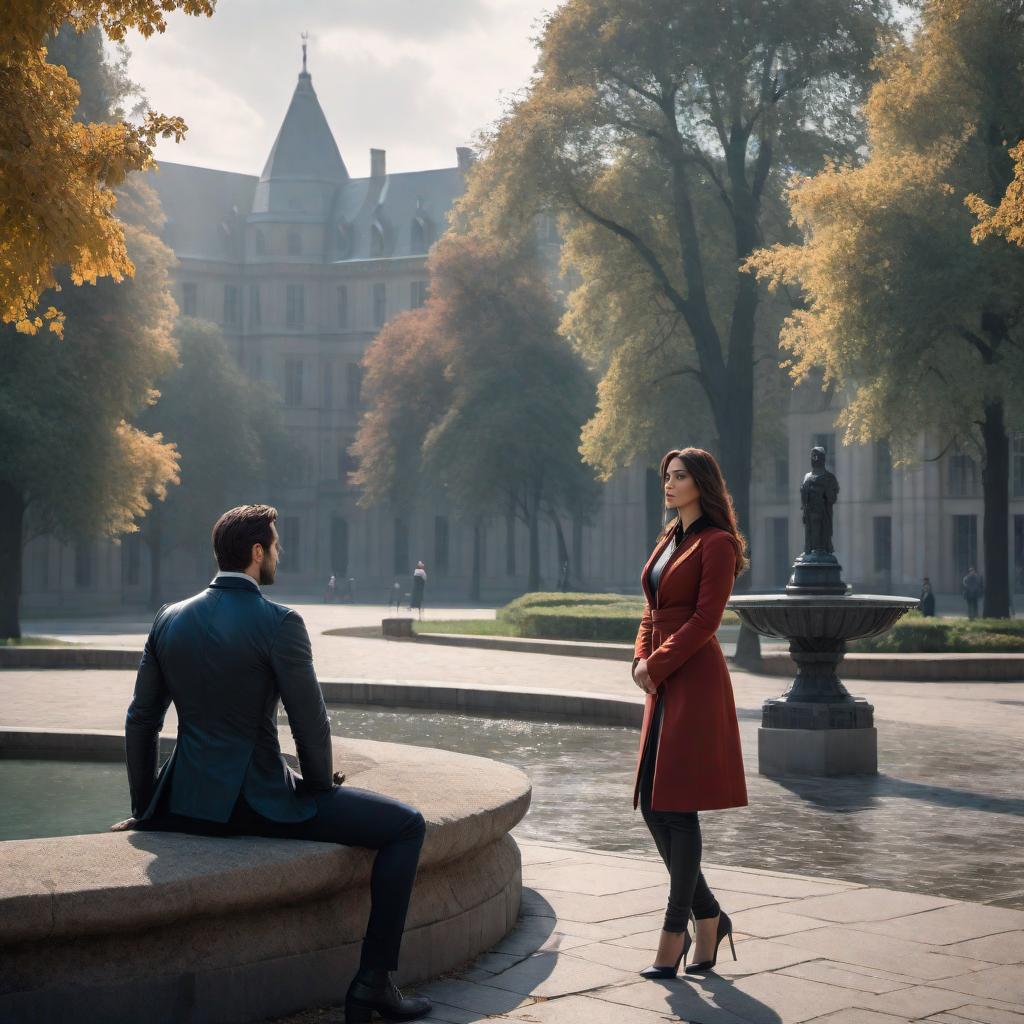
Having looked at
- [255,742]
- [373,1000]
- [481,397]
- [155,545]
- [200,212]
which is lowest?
[373,1000]

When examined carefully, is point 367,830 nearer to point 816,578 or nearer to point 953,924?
point 953,924

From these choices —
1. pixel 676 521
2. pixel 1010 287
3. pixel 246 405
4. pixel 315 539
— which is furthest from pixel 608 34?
pixel 315 539

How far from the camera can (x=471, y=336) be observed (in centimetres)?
5547

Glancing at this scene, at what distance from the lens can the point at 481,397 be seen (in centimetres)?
5294

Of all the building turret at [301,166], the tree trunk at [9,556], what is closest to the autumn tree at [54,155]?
the tree trunk at [9,556]

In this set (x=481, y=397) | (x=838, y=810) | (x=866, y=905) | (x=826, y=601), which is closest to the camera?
(x=866, y=905)

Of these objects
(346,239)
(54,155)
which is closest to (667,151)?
(54,155)

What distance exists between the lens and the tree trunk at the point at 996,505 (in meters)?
27.2

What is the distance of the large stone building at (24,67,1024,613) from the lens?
7444 centimetres

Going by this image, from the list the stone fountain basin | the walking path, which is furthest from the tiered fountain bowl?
the walking path

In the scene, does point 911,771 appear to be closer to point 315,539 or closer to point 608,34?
point 608,34

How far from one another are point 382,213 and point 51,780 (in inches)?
3222

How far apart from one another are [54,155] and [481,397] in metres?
44.5

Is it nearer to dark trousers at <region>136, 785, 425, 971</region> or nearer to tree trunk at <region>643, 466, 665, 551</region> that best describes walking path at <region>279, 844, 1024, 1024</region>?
dark trousers at <region>136, 785, 425, 971</region>
